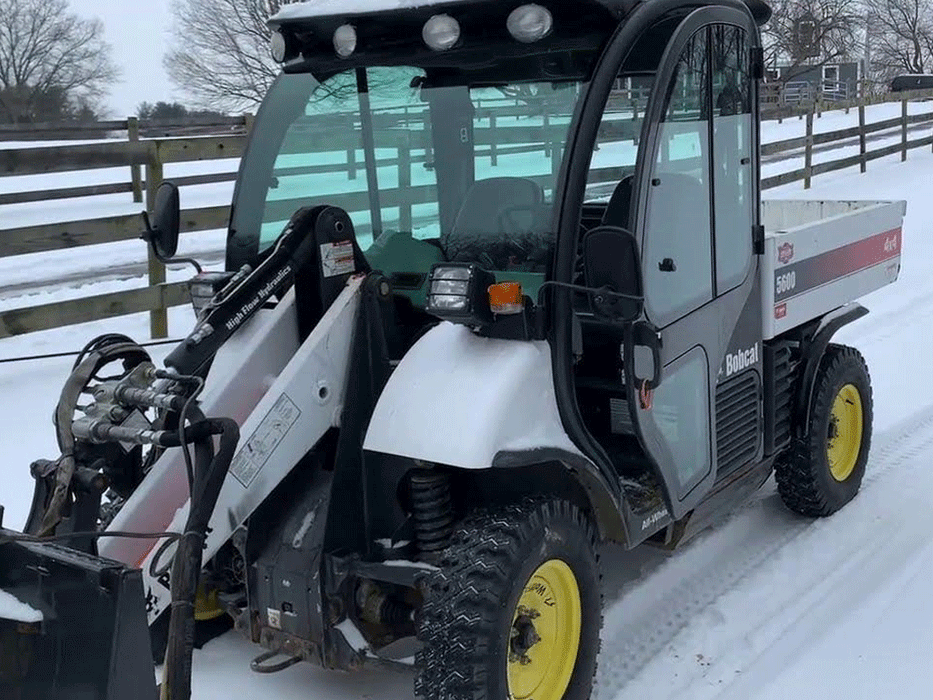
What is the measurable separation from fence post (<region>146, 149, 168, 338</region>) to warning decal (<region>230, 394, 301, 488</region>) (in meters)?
4.95

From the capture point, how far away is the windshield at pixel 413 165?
3369 millimetres

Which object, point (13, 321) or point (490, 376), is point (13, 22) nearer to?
point (13, 321)

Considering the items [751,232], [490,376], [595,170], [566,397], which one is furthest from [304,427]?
[751,232]

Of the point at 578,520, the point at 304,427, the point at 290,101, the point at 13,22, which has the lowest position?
the point at 578,520

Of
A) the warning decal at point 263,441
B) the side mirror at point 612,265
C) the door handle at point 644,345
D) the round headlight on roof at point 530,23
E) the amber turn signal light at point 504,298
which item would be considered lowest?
the warning decal at point 263,441

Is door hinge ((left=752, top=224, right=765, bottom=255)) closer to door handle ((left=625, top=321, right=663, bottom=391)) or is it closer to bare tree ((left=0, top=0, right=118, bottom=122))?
door handle ((left=625, top=321, right=663, bottom=391))

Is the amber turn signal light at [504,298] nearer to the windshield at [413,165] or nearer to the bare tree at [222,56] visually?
the windshield at [413,165]

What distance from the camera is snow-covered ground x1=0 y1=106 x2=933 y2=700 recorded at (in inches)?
141

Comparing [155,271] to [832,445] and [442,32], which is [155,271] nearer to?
[832,445]

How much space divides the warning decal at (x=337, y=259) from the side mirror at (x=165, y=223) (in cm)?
62

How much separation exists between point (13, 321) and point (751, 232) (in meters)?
4.77

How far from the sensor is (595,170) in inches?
133

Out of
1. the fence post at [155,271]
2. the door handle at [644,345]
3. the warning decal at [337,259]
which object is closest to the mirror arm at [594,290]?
the door handle at [644,345]

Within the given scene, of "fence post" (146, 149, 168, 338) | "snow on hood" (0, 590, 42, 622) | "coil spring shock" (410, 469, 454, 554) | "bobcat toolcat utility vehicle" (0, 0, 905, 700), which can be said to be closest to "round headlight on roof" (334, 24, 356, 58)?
"bobcat toolcat utility vehicle" (0, 0, 905, 700)
